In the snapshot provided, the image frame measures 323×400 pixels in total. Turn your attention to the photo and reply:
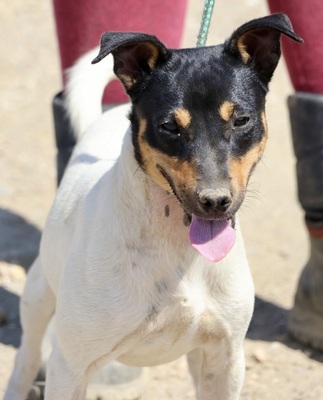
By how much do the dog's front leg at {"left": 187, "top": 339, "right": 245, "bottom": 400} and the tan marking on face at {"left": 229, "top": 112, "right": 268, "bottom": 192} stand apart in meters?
0.62

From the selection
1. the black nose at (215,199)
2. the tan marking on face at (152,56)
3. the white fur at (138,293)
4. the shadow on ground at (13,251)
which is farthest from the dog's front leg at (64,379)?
the shadow on ground at (13,251)

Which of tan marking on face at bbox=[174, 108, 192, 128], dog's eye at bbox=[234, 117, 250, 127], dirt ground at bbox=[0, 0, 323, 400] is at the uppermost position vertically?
tan marking on face at bbox=[174, 108, 192, 128]

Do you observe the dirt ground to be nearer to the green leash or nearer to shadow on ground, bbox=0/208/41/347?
shadow on ground, bbox=0/208/41/347

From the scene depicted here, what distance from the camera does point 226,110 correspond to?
3021 mm

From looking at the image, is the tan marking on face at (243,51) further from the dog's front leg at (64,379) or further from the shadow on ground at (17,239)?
the shadow on ground at (17,239)

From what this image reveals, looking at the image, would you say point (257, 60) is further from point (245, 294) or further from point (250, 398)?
point (250, 398)

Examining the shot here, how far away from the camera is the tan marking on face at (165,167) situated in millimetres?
2957

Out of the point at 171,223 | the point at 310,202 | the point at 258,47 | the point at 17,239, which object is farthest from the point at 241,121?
the point at 17,239

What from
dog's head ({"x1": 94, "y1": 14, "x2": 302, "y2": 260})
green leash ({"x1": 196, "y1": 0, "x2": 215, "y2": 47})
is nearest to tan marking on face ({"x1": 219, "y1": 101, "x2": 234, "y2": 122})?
dog's head ({"x1": 94, "y1": 14, "x2": 302, "y2": 260})

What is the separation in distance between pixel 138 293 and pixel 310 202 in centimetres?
157

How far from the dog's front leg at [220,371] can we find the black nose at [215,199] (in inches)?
24.8

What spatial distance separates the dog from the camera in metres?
3.00

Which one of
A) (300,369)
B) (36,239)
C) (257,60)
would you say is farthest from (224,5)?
(257,60)

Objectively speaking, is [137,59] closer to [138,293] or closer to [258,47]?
[258,47]
